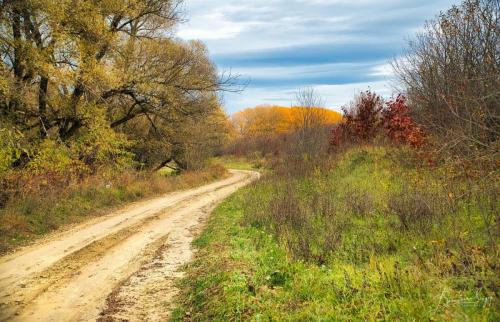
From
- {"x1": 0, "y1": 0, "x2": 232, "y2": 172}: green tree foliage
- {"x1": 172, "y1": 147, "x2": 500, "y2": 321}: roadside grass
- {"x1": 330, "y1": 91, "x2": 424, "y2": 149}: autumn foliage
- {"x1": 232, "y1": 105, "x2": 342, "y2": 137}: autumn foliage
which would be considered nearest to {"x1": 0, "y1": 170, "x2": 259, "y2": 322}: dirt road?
{"x1": 172, "y1": 147, "x2": 500, "y2": 321}: roadside grass

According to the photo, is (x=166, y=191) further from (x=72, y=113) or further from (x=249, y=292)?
(x=249, y=292)

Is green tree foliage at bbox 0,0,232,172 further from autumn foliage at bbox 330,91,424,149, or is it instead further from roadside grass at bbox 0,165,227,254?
autumn foliage at bbox 330,91,424,149

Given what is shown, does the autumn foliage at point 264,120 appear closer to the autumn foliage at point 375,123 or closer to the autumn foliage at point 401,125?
the autumn foliage at point 375,123

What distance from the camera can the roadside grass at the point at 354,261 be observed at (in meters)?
4.76

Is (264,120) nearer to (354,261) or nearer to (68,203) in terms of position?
(68,203)

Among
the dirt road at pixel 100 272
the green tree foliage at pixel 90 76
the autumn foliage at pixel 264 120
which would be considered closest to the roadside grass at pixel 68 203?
the dirt road at pixel 100 272

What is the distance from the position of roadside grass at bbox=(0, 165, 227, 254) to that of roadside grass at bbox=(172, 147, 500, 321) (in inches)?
184

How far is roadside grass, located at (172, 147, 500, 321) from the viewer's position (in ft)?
15.6

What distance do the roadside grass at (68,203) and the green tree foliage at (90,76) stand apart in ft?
4.61

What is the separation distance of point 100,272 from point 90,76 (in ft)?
38.3

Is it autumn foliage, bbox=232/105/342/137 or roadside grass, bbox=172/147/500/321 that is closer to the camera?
roadside grass, bbox=172/147/500/321

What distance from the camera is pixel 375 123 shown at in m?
24.9

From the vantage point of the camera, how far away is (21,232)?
10773 mm

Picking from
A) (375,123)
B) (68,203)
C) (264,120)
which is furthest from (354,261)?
(264,120)
